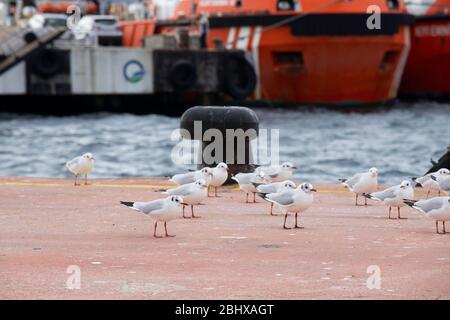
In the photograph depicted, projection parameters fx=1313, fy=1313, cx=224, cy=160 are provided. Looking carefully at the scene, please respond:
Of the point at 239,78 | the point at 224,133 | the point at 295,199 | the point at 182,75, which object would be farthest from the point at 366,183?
the point at 239,78

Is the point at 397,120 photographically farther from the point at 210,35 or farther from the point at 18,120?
the point at 18,120

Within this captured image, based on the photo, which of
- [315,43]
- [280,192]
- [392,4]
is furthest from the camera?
[392,4]

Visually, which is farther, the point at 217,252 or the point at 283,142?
the point at 283,142

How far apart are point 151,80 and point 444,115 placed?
1265 cm

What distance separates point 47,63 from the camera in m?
49.0

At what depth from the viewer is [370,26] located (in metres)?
54.0

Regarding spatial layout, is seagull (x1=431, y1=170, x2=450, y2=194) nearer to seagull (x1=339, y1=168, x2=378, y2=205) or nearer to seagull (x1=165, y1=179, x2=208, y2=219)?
seagull (x1=339, y1=168, x2=378, y2=205)

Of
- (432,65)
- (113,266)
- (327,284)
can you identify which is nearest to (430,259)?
(327,284)

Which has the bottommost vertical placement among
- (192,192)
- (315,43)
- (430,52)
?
(430,52)

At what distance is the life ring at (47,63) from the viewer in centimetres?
4825

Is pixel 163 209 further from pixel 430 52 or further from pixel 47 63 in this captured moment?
pixel 430 52

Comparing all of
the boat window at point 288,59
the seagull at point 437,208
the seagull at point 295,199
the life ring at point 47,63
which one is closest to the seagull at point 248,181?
the seagull at point 295,199

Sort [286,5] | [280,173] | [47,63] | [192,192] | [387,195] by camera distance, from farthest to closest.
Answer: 1. [286,5]
2. [47,63]
3. [280,173]
4. [387,195]
5. [192,192]

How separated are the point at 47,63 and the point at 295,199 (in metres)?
37.6
